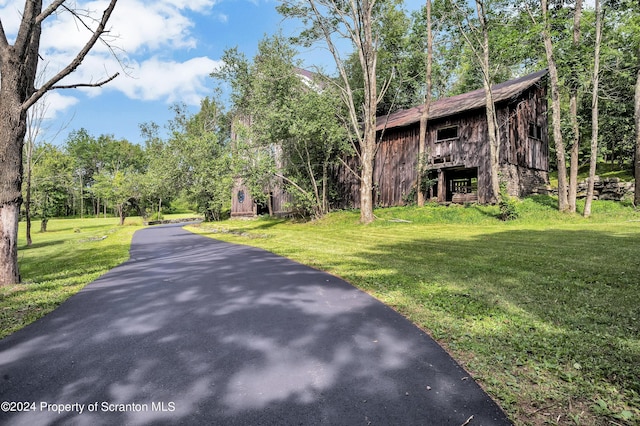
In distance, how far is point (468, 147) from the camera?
1981cm

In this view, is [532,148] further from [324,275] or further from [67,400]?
[67,400]

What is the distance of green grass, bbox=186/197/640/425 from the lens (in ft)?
8.32

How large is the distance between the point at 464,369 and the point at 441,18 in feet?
76.5

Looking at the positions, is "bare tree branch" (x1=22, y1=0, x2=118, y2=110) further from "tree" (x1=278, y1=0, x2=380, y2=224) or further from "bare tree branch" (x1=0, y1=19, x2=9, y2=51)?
"tree" (x1=278, y1=0, x2=380, y2=224)

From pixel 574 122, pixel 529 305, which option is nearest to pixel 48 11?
pixel 529 305

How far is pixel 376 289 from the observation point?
5457 millimetres

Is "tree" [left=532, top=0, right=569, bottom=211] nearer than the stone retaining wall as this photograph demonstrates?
Yes

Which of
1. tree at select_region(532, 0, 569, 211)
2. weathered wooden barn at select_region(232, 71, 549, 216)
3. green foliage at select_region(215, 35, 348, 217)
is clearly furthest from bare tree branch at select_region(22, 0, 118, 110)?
tree at select_region(532, 0, 569, 211)

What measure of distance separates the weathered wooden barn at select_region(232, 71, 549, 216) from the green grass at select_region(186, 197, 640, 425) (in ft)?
30.1

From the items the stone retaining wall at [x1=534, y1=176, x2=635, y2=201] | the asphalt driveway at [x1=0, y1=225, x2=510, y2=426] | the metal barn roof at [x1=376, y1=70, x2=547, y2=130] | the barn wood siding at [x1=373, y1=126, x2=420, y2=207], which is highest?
the metal barn roof at [x1=376, y1=70, x2=547, y2=130]

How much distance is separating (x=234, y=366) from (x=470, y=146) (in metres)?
20.1

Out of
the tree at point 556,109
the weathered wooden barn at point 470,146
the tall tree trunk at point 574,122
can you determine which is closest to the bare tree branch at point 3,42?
the weathered wooden barn at point 470,146

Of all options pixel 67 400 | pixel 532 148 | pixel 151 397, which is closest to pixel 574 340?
pixel 151 397

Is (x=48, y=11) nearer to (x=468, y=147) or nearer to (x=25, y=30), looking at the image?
(x=25, y=30)
